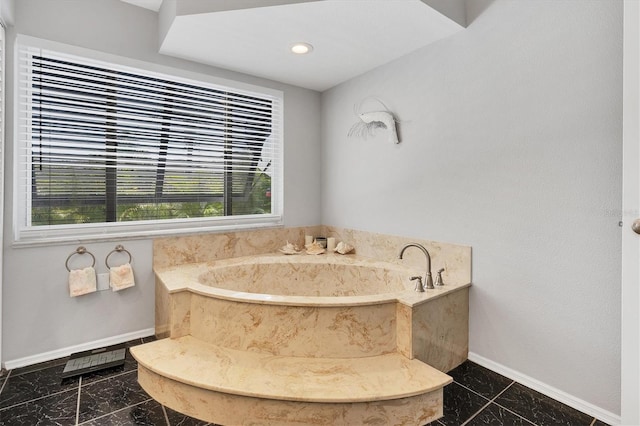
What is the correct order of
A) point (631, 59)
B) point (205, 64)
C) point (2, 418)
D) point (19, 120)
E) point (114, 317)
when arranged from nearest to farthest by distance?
point (631, 59)
point (2, 418)
point (19, 120)
point (114, 317)
point (205, 64)

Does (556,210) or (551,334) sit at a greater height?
(556,210)

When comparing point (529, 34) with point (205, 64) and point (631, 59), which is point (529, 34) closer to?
point (631, 59)

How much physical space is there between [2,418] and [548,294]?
291 cm

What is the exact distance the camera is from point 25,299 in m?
2.17

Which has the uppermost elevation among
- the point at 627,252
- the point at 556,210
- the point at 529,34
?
the point at 529,34

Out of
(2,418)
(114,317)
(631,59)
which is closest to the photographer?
(631,59)

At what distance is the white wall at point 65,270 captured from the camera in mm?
2119

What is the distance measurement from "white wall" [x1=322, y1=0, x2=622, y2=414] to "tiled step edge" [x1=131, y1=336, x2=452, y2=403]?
2.40ft

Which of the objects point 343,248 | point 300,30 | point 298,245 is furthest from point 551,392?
point 300,30

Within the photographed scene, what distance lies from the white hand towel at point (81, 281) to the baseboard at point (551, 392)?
8.53 feet

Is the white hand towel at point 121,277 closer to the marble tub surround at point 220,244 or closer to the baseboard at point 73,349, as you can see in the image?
the marble tub surround at point 220,244

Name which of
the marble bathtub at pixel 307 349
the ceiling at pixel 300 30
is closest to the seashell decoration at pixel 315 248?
the marble bathtub at pixel 307 349

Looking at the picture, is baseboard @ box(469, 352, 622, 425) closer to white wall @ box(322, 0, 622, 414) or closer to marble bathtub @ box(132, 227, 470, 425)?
white wall @ box(322, 0, 622, 414)

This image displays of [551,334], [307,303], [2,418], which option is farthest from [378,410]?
[2,418]
